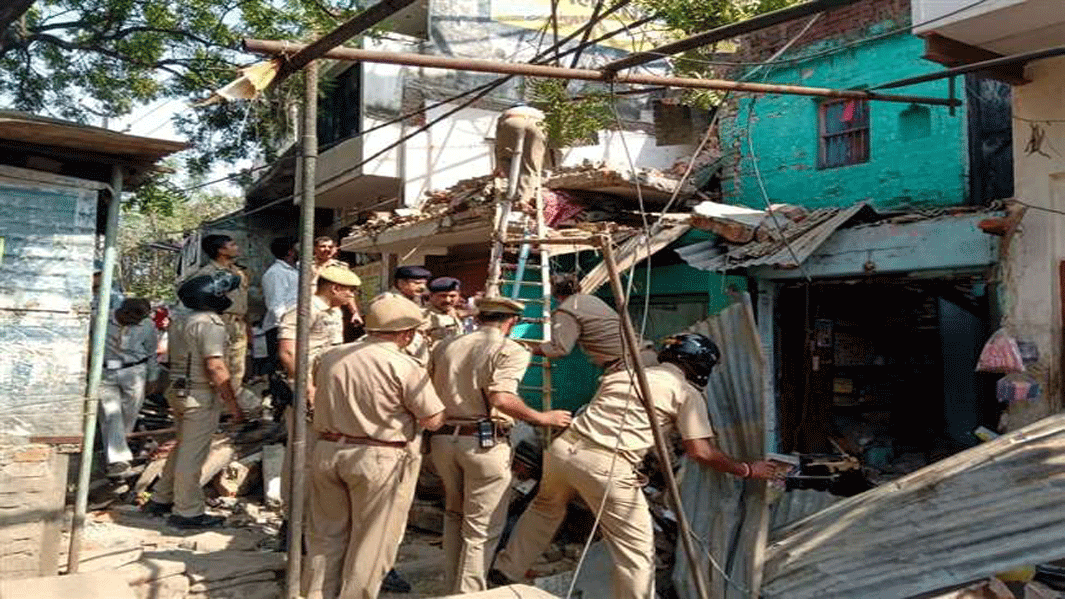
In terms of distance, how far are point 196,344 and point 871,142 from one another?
7891 millimetres

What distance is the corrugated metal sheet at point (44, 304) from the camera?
469 cm

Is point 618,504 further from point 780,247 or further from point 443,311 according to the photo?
point 780,247

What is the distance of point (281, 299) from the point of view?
696cm

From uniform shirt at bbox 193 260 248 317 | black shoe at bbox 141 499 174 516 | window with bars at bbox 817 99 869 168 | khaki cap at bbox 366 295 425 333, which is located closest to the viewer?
khaki cap at bbox 366 295 425 333

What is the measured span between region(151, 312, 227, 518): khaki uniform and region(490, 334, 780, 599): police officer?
8.94 ft

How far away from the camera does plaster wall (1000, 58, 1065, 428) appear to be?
22.5 ft

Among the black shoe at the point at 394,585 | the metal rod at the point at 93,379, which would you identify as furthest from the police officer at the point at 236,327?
the black shoe at the point at 394,585

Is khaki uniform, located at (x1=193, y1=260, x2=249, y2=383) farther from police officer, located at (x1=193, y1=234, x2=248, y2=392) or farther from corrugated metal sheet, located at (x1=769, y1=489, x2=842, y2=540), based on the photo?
corrugated metal sheet, located at (x1=769, y1=489, x2=842, y2=540)

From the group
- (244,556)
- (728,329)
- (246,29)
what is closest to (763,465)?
(728,329)

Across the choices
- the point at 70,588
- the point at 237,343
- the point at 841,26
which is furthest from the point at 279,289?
the point at 841,26

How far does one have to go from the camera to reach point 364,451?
4379 millimetres

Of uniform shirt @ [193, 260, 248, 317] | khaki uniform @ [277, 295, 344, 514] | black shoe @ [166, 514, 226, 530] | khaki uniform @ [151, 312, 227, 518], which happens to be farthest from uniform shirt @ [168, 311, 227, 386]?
black shoe @ [166, 514, 226, 530]

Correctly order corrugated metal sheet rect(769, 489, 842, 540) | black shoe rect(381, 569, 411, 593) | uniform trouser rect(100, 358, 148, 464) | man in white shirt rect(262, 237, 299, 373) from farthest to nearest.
→ 1. man in white shirt rect(262, 237, 299, 373)
2. uniform trouser rect(100, 358, 148, 464)
3. black shoe rect(381, 569, 411, 593)
4. corrugated metal sheet rect(769, 489, 842, 540)

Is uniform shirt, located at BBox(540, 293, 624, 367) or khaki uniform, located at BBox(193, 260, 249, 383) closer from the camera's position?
uniform shirt, located at BBox(540, 293, 624, 367)
